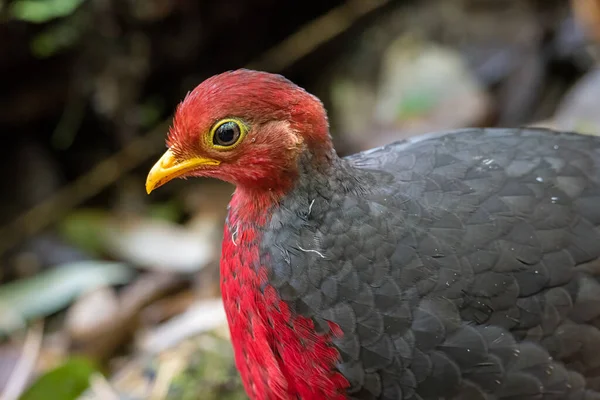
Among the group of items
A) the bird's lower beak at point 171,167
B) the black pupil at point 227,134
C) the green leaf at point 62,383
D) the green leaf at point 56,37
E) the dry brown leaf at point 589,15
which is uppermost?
the dry brown leaf at point 589,15

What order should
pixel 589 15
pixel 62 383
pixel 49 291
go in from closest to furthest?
pixel 62 383 → pixel 49 291 → pixel 589 15

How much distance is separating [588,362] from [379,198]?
0.66 m

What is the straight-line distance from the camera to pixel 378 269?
5.26 ft

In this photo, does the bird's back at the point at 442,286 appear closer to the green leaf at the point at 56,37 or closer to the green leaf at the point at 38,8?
the green leaf at the point at 38,8

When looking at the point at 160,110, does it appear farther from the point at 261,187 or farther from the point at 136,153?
the point at 261,187

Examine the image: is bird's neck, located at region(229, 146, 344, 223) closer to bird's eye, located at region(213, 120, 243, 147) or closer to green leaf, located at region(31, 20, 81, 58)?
bird's eye, located at region(213, 120, 243, 147)

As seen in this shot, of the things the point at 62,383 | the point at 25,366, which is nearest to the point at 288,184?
the point at 62,383

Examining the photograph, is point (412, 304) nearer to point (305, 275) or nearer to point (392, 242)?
point (392, 242)

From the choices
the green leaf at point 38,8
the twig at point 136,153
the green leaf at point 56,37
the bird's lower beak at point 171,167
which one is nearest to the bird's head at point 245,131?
the bird's lower beak at point 171,167

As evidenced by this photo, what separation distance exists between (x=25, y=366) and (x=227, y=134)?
1.90m

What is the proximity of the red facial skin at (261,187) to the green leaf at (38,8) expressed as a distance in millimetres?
2025

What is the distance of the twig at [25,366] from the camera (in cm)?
273

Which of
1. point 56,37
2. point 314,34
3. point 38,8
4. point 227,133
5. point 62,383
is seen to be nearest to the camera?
point 227,133

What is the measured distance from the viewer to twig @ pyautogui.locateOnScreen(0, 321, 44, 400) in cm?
273
